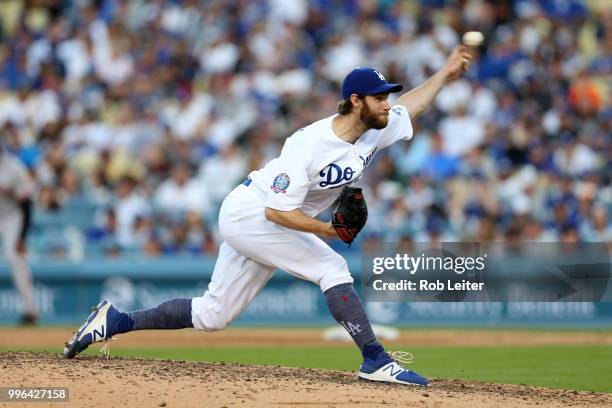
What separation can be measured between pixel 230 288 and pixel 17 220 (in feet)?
26.0

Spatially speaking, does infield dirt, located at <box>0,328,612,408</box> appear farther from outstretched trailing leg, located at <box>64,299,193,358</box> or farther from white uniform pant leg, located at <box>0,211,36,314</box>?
white uniform pant leg, located at <box>0,211,36,314</box>

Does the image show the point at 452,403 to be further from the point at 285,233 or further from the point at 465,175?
the point at 465,175

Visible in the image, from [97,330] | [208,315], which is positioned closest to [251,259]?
[208,315]

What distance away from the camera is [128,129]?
1628 centimetres

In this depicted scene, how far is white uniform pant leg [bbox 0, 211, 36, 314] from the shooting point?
44.8ft

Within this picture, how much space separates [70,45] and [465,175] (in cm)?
725

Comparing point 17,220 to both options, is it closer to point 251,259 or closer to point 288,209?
point 251,259

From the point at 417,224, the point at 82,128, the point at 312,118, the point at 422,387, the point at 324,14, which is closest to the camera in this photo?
the point at 422,387

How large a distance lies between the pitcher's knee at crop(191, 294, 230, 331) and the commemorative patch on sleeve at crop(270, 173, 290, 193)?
35.8 inches

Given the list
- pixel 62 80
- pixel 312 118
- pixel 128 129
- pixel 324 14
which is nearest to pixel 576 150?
pixel 312 118

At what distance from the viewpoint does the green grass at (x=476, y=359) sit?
330 inches

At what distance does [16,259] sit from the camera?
13648 mm

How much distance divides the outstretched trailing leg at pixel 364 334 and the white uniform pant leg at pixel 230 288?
53cm

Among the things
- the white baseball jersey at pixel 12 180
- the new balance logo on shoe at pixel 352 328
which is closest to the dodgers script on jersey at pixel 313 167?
the new balance logo on shoe at pixel 352 328
